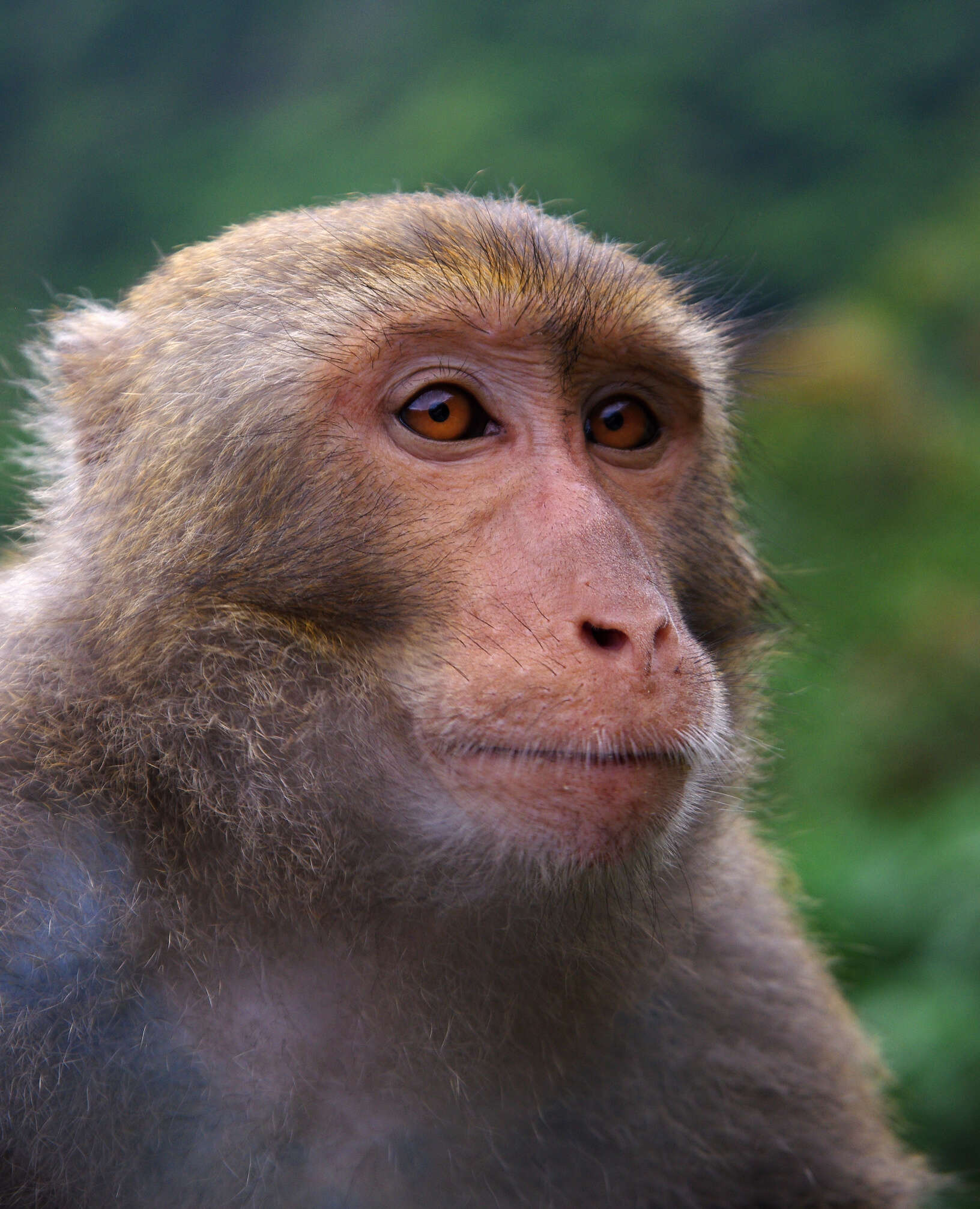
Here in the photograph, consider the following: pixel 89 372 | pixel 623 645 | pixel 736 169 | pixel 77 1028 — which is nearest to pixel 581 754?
pixel 623 645

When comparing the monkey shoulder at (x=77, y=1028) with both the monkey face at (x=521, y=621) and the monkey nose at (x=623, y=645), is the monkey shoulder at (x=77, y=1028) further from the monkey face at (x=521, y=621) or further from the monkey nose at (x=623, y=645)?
the monkey nose at (x=623, y=645)

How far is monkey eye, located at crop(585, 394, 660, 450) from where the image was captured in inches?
104

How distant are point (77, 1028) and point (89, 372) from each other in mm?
1347

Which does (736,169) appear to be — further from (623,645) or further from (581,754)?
(581,754)

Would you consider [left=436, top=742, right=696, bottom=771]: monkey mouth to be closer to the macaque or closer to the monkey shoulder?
the macaque

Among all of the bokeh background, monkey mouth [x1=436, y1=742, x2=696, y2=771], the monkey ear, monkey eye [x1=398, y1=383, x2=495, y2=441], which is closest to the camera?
monkey mouth [x1=436, y1=742, x2=696, y2=771]

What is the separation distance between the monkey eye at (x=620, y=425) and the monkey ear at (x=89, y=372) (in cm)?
92

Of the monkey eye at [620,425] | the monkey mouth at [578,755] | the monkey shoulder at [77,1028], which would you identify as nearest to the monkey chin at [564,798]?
the monkey mouth at [578,755]

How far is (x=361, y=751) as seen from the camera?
2162mm

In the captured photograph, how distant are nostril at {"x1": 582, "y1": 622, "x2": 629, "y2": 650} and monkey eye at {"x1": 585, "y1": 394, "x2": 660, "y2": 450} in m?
0.70

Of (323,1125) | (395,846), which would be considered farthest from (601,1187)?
(395,846)

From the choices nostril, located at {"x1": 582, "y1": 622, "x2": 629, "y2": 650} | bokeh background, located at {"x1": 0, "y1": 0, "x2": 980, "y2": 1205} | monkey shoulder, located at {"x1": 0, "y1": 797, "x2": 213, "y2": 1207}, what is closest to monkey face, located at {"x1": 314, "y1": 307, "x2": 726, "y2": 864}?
nostril, located at {"x1": 582, "y1": 622, "x2": 629, "y2": 650}

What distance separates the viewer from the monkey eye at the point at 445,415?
232 cm

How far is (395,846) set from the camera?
2156mm
